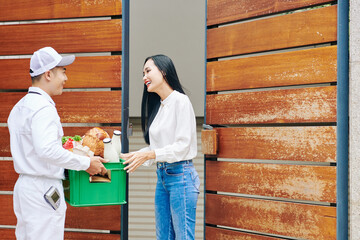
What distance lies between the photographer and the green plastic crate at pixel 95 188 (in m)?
3.15

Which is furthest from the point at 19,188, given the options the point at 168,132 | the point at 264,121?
the point at 264,121

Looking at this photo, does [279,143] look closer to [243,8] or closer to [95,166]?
[243,8]

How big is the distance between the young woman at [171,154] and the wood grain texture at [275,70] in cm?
77

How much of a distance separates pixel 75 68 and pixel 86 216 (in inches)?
59.9

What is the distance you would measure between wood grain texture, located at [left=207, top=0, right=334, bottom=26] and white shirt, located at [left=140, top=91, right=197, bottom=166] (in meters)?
1.16

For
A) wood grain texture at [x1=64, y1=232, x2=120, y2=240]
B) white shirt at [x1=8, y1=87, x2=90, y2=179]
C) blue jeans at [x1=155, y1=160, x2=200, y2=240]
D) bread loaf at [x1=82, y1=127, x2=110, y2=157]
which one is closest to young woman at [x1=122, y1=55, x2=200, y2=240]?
blue jeans at [x1=155, y1=160, x2=200, y2=240]

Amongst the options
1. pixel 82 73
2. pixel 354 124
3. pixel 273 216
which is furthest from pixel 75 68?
pixel 354 124

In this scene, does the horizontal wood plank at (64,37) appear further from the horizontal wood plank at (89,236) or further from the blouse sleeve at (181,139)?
the horizontal wood plank at (89,236)

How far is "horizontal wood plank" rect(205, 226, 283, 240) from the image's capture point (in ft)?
12.7

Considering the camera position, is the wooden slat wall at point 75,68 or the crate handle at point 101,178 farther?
the wooden slat wall at point 75,68

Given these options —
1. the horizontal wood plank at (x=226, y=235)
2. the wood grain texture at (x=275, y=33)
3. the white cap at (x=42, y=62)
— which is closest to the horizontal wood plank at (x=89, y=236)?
the horizontal wood plank at (x=226, y=235)

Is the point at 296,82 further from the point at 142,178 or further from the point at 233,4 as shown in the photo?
the point at 142,178

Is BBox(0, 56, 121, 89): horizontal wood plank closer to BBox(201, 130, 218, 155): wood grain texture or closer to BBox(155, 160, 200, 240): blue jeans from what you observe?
BBox(201, 130, 218, 155): wood grain texture

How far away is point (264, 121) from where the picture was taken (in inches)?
151
